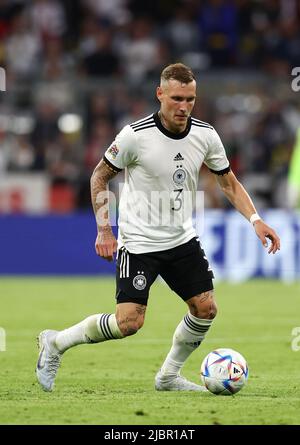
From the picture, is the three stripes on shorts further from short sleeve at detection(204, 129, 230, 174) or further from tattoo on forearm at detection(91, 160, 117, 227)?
short sleeve at detection(204, 129, 230, 174)

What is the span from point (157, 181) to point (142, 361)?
237 centimetres

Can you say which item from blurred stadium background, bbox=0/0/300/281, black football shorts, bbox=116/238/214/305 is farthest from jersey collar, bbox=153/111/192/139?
blurred stadium background, bbox=0/0/300/281

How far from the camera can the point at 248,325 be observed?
39.6 feet

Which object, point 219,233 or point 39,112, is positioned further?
point 39,112

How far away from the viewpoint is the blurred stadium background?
17812 millimetres

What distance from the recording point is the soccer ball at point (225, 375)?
751 cm

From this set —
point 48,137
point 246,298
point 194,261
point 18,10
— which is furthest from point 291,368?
point 18,10

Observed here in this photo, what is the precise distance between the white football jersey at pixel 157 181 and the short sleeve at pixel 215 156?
0.06 metres

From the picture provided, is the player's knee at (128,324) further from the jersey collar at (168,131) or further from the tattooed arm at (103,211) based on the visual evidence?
the jersey collar at (168,131)

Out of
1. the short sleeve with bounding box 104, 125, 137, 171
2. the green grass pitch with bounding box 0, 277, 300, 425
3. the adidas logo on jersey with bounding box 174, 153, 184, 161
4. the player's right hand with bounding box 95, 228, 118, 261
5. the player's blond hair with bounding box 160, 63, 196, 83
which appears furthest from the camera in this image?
the adidas logo on jersey with bounding box 174, 153, 184, 161

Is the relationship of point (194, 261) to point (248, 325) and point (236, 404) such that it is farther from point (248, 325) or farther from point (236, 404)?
point (248, 325)

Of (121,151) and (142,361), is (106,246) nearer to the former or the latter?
(121,151)

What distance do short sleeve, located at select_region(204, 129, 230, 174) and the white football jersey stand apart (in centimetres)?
6
